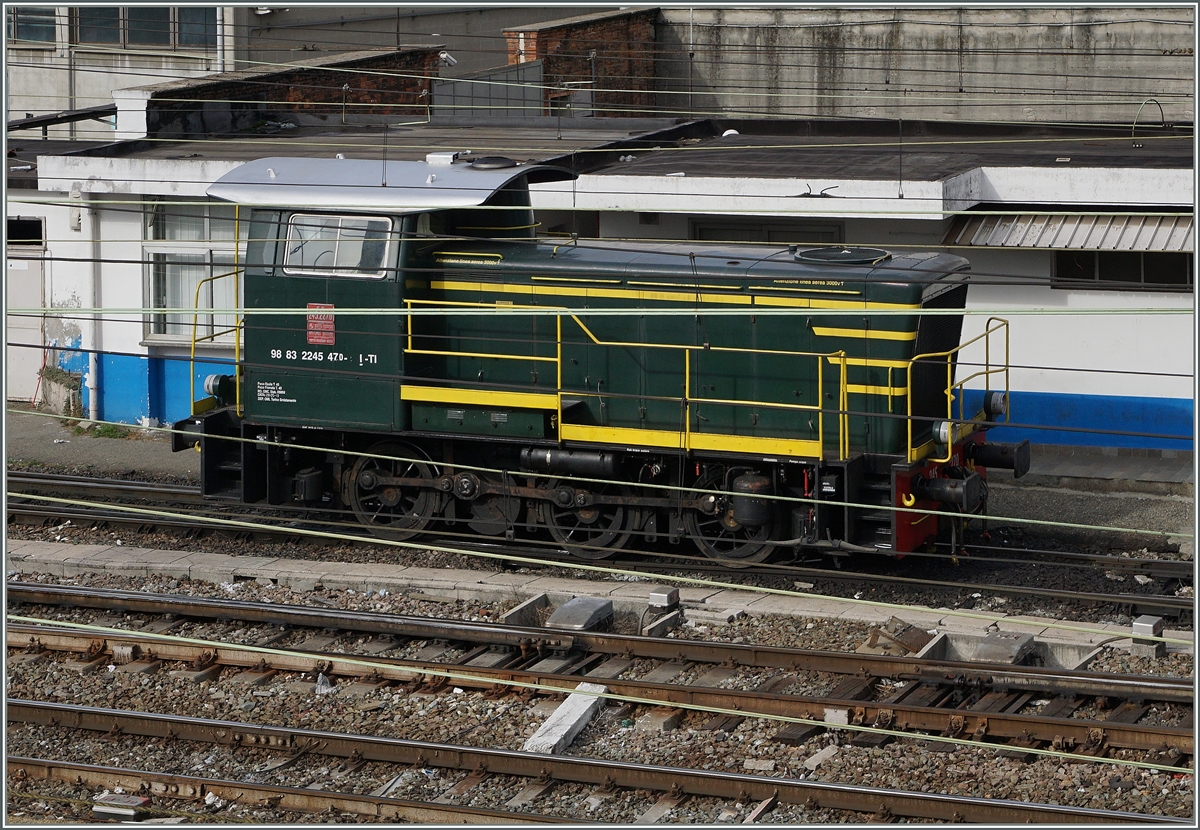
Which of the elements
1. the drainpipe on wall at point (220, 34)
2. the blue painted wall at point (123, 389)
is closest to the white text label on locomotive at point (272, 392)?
the blue painted wall at point (123, 389)

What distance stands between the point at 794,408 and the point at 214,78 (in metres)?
12.0

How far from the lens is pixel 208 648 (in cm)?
1075

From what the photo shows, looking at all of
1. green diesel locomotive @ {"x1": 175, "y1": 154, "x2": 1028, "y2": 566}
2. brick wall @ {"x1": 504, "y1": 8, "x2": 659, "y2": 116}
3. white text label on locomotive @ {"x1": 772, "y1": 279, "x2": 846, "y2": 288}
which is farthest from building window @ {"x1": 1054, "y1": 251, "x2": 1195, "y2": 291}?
brick wall @ {"x1": 504, "y1": 8, "x2": 659, "y2": 116}

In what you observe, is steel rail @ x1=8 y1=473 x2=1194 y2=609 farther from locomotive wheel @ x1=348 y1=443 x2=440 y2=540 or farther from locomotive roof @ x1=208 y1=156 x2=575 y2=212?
locomotive roof @ x1=208 y1=156 x2=575 y2=212

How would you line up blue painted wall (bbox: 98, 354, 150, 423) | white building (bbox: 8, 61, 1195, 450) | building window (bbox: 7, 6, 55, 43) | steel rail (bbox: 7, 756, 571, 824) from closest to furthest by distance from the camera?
steel rail (bbox: 7, 756, 571, 824) → white building (bbox: 8, 61, 1195, 450) → blue painted wall (bbox: 98, 354, 150, 423) → building window (bbox: 7, 6, 55, 43)

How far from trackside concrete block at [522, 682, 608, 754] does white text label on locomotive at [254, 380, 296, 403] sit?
15.3 feet

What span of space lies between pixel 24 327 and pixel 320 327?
998cm

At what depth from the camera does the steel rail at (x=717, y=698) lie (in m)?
8.84

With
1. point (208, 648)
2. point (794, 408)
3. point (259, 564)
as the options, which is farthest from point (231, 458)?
point (794, 408)

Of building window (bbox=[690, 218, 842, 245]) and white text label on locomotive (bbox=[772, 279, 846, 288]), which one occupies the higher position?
building window (bbox=[690, 218, 842, 245])

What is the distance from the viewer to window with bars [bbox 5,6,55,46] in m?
28.6

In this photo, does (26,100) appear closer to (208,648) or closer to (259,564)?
(259,564)

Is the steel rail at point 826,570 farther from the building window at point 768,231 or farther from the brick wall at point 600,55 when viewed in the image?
the brick wall at point 600,55

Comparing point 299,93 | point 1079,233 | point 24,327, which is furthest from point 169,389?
point 1079,233
